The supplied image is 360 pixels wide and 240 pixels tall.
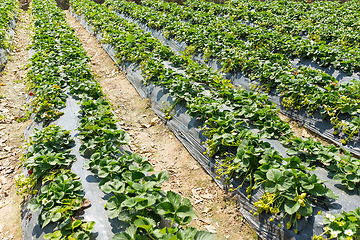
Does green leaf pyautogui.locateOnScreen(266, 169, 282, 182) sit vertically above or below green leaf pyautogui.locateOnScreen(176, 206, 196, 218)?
above

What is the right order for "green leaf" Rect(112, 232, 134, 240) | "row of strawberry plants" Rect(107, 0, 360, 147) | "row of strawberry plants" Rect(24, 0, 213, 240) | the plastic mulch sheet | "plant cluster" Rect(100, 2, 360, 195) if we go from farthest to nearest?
"row of strawberry plants" Rect(107, 0, 360, 147), the plastic mulch sheet, "plant cluster" Rect(100, 2, 360, 195), "row of strawberry plants" Rect(24, 0, 213, 240), "green leaf" Rect(112, 232, 134, 240)

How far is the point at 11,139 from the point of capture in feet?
14.6

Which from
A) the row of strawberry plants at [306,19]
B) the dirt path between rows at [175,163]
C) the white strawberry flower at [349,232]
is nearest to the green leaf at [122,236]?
the dirt path between rows at [175,163]

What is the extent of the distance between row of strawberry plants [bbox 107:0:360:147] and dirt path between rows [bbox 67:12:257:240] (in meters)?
2.59

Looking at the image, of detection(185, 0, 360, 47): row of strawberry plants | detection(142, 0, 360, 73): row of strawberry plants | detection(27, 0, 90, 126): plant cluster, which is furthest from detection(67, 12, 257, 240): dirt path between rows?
A: detection(185, 0, 360, 47): row of strawberry plants

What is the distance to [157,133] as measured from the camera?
462 centimetres

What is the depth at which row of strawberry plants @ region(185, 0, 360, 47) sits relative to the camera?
7454 mm

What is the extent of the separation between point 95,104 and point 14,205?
1915 mm

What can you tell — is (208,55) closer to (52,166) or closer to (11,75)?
(52,166)

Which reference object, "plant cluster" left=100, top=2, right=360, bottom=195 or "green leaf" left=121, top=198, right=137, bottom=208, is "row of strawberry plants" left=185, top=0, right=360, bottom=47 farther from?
"green leaf" left=121, top=198, right=137, bottom=208

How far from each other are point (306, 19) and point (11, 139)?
11.9 meters

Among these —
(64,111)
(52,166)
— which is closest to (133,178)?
(52,166)

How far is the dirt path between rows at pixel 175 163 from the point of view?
2.96 meters

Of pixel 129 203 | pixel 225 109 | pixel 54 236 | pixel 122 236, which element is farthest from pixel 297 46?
pixel 54 236
